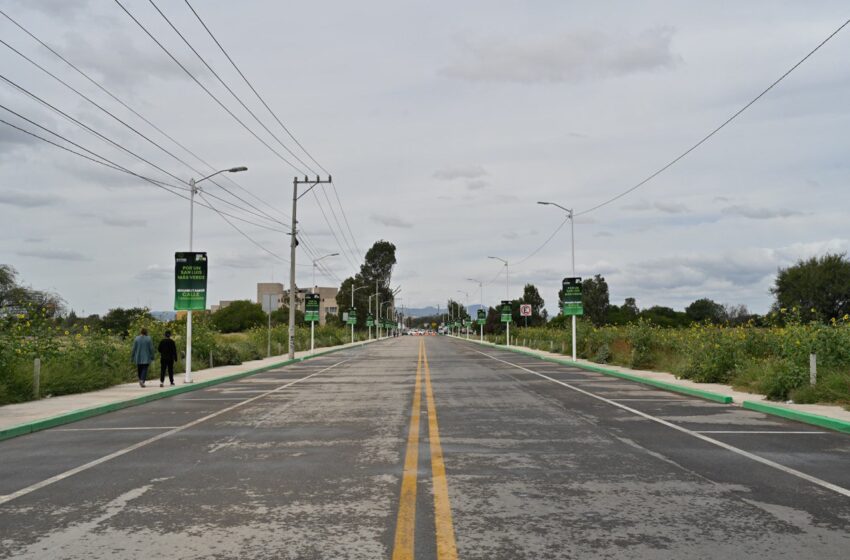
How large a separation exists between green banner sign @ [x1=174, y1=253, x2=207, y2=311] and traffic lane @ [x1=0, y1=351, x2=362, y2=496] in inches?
219

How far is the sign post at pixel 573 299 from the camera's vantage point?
3638cm

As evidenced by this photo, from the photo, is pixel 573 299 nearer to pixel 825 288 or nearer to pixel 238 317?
pixel 825 288

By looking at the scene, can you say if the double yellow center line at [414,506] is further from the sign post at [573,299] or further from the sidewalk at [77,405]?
the sign post at [573,299]

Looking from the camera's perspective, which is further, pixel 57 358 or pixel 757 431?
pixel 57 358

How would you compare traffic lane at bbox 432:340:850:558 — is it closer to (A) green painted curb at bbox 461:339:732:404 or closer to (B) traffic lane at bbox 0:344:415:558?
(B) traffic lane at bbox 0:344:415:558

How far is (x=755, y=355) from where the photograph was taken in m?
22.6

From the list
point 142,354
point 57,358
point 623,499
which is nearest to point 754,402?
point 623,499

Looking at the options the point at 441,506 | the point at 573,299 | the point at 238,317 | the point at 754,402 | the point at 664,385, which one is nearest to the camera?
the point at 441,506

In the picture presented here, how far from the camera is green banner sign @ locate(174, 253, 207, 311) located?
24.1 meters

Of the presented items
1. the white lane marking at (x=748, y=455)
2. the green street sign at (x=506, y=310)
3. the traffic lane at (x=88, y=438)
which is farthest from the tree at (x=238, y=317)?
the white lane marking at (x=748, y=455)

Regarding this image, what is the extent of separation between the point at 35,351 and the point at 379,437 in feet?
44.6

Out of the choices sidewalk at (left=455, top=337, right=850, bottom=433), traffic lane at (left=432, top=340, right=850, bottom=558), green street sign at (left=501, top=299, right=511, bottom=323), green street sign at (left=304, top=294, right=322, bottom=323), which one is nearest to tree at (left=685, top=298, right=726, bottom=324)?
green street sign at (left=501, top=299, right=511, bottom=323)

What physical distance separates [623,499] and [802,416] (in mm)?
8413

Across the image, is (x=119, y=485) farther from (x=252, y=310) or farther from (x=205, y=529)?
(x=252, y=310)
